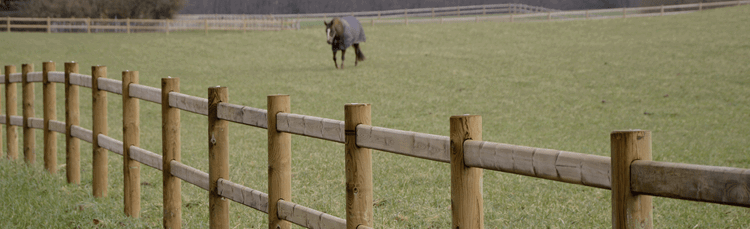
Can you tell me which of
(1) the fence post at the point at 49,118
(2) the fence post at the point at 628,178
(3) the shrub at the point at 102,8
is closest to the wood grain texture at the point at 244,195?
(2) the fence post at the point at 628,178

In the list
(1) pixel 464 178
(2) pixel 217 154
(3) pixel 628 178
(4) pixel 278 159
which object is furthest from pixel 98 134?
(3) pixel 628 178

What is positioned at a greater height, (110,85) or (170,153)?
(110,85)

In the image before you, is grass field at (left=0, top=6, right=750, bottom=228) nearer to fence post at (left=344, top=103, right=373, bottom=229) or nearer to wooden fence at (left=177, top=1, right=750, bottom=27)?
fence post at (left=344, top=103, right=373, bottom=229)

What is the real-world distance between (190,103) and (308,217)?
5.97 feet

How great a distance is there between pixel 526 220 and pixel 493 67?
15.4 m

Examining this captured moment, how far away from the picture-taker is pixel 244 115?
14.3 ft

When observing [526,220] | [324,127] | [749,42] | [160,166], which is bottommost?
[526,220]

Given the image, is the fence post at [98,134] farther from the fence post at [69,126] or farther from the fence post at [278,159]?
the fence post at [278,159]

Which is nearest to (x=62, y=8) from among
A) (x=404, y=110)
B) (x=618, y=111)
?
(x=404, y=110)

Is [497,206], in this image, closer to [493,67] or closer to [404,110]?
[404,110]

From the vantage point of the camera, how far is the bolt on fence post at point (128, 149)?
5965mm

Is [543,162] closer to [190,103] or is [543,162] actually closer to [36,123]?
[190,103]

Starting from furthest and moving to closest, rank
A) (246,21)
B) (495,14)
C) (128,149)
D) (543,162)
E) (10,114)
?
1. (495,14)
2. (246,21)
3. (10,114)
4. (128,149)
5. (543,162)

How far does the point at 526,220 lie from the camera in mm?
5633
